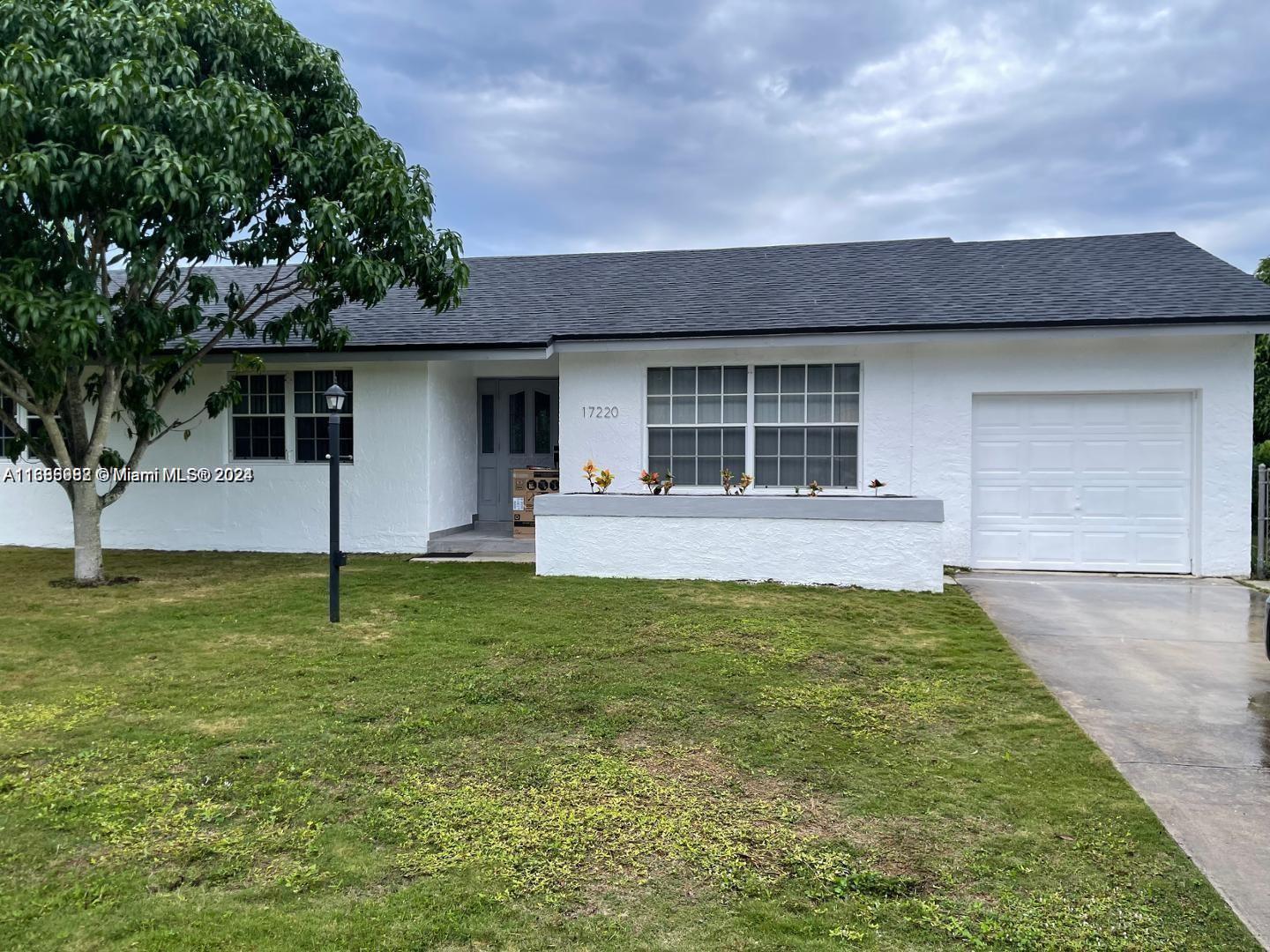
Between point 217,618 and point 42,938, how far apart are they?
5256 mm

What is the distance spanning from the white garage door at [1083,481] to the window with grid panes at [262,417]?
9.84 m

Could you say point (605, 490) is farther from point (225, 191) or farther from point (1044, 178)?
point (1044, 178)

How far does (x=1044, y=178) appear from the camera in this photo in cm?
1686

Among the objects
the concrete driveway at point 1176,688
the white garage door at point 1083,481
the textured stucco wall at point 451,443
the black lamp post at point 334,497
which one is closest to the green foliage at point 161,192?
the textured stucco wall at point 451,443

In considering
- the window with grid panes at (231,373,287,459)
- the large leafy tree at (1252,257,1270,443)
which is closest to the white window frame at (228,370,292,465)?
the window with grid panes at (231,373,287,459)

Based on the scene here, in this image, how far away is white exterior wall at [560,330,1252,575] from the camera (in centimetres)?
998

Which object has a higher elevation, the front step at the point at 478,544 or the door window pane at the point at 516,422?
the door window pane at the point at 516,422

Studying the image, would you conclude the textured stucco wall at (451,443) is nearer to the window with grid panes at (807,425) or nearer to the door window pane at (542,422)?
the door window pane at (542,422)

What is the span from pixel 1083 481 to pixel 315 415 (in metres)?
10.6

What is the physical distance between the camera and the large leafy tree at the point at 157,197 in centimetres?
Answer: 734

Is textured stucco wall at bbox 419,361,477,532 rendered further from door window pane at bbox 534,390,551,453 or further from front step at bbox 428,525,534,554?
door window pane at bbox 534,390,551,453

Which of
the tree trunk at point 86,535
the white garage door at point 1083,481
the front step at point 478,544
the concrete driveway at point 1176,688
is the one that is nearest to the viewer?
the concrete driveway at point 1176,688

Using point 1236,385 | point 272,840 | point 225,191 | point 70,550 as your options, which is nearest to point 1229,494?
point 1236,385

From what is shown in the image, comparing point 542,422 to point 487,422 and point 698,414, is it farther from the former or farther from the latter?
point 698,414
